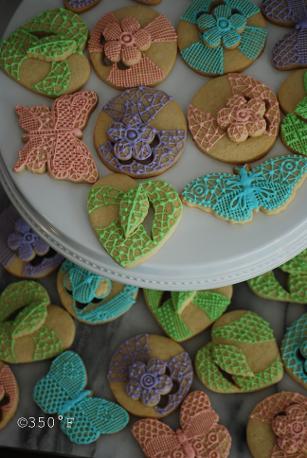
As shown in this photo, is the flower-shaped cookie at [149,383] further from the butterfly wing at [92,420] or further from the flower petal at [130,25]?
the flower petal at [130,25]

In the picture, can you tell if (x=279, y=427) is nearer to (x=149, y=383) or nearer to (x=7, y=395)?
(x=149, y=383)

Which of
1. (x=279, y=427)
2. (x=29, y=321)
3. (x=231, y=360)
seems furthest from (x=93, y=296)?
(x=279, y=427)

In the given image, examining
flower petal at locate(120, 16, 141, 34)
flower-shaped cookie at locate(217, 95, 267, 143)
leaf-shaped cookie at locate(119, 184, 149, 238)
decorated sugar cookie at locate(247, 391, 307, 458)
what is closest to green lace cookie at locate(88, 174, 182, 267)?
leaf-shaped cookie at locate(119, 184, 149, 238)

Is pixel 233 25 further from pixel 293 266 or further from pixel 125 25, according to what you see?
pixel 293 266

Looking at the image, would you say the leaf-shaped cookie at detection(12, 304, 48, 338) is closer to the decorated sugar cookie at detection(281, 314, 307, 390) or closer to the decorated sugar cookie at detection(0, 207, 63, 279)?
the decorated sugar cookie at detection(0, 207, 63, 279)

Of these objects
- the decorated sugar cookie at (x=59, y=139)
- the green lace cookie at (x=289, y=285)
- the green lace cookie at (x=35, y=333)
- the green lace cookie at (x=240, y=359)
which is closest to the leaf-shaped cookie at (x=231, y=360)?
the green lace cookie at (x=240, y=359)

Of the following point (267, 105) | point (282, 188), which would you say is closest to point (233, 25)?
point (267, 105)
